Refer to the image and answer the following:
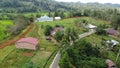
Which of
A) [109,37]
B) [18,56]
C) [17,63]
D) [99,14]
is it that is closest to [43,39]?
[18,56]

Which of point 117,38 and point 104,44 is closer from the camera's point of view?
point 104,44

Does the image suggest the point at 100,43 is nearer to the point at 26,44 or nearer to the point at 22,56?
the point at 26,44

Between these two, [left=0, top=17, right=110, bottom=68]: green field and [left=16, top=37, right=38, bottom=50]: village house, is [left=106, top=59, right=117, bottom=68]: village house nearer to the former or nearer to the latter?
[left=0, top=17, right=110, bottom=68]: green field

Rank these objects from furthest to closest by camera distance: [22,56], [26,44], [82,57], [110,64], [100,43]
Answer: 1. [100,43]
2. [26,44]
3. [22,56]
4. [82,57]
5. [110,64]

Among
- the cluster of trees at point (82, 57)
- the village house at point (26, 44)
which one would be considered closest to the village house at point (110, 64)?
the cluster of trees at point (82, 57)

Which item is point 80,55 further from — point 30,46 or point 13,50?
point 13,50

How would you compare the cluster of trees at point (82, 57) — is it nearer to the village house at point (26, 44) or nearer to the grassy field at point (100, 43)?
the grassy field at point (100, 43)

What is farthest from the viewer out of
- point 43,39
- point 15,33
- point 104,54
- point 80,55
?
point 15,33

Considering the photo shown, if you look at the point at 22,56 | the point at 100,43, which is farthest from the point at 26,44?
the point at 100,43
